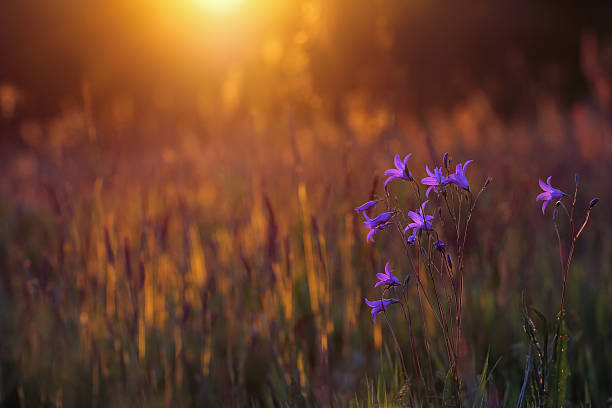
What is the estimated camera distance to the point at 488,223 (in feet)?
7.00

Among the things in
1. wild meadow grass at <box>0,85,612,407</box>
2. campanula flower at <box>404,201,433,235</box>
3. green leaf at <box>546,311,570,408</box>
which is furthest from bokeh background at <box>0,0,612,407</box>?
campanula flower at <box>404,201,433,235</box>

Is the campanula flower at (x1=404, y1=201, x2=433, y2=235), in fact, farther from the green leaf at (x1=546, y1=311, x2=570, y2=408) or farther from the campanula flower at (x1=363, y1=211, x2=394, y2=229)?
the green leaf at (x1=546, y1=311, x2=570, y2=408)

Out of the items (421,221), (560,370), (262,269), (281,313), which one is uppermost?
(262,269)

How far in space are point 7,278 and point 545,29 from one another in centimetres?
1523

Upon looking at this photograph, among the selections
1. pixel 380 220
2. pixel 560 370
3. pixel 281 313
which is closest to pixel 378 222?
pixel 380 220

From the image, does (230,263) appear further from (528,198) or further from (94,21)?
(94,21)

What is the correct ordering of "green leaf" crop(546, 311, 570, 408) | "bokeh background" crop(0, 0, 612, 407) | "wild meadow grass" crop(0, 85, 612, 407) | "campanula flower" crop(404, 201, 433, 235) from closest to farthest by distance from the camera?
"campanula flower" crop(404, 201, 433, 235) → "green leaf" crop(546, 311, 570, 408) → "wild meadow grass" crop(0, 85, 612, 407) → "bokeh background" crop(0, 0, 612, 407)

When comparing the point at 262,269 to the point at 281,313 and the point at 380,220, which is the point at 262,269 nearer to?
the point at 281,313

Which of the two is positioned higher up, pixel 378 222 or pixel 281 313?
pixel 281 313

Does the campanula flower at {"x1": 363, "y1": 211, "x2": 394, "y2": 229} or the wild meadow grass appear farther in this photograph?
the wild meadow grass

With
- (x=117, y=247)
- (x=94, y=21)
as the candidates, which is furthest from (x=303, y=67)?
(x=94, y=21)

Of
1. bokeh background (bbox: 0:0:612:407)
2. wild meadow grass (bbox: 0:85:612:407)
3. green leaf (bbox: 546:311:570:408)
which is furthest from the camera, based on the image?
bokeh background (bbox: 0:0:612:407)

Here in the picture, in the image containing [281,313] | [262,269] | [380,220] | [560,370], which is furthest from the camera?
[262,269]

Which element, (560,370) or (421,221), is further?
(560,370)
